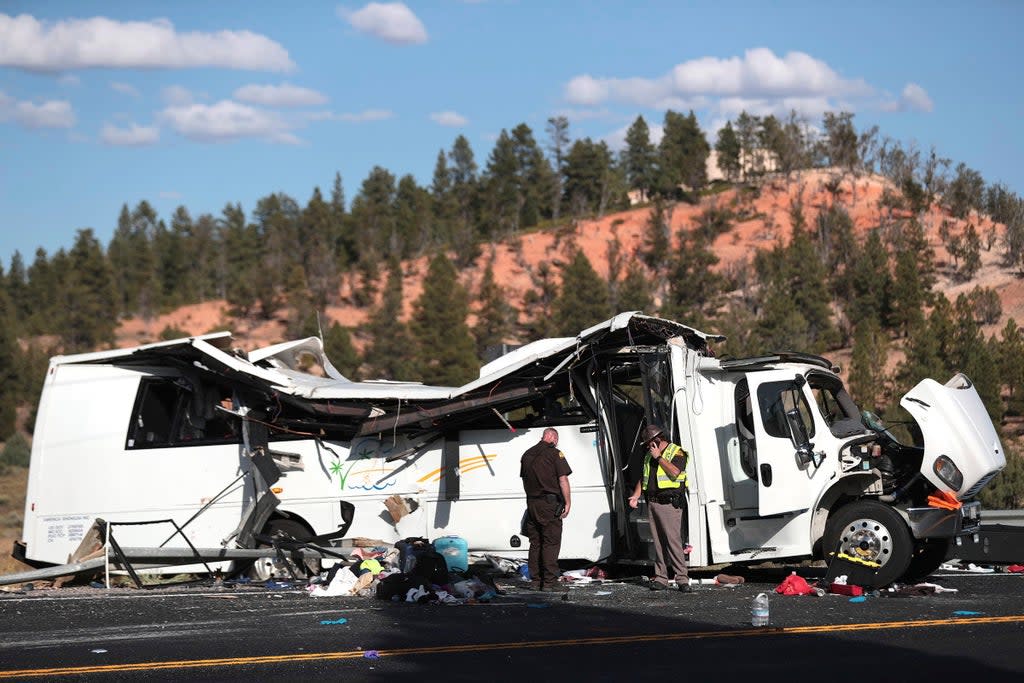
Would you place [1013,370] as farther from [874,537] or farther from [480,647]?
[480,647]

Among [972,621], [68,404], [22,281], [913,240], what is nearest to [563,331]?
[913,240]

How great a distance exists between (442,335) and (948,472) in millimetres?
35931

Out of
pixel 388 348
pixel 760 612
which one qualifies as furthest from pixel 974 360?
pixel 388 348

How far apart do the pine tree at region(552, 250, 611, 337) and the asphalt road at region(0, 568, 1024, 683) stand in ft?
114

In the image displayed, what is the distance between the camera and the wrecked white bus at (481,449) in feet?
41.3

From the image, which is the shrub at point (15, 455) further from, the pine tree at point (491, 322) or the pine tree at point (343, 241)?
the pine tree at point (343, 241)

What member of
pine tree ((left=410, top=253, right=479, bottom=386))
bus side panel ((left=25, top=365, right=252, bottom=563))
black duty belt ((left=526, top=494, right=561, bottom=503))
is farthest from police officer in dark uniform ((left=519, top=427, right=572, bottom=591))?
pine tree ((left=410, top=253, right=479, bottom=386))

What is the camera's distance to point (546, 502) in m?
12.7

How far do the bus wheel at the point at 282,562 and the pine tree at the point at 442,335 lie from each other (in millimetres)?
26259

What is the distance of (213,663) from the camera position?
8656 millimetres

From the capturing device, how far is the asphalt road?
8.21 meters

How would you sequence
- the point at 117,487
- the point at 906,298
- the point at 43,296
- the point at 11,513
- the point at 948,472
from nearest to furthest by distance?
1. the point at 948,472
2. the point at 117,487
3. the point at 11,513
4. the point at 906,298
5. the point at 43,296

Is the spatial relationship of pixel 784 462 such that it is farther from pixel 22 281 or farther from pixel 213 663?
pixel 22 281

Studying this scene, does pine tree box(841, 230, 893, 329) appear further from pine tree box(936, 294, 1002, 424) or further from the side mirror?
the side mirror
